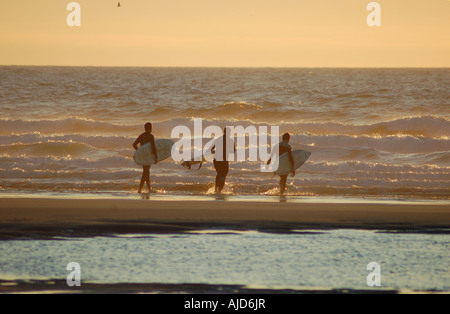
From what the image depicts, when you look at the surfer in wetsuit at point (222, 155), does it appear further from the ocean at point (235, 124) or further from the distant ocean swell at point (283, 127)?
the distant ocean swell at point (283, 127)

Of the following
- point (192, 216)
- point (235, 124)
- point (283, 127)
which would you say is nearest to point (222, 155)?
point (192, 216)

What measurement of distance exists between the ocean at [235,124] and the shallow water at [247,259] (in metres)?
6.17

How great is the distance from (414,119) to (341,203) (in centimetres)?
2178

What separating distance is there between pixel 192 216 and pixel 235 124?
81.3 ft

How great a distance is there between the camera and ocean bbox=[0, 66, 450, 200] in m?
18.7

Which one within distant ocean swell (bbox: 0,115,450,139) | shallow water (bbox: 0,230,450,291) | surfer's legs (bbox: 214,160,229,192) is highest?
distant ocean swell (bbox: 0,115,450,139)

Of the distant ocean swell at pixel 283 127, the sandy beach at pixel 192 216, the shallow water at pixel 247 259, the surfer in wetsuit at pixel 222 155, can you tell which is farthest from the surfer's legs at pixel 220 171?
the distant ocean swell at pixel 283 127

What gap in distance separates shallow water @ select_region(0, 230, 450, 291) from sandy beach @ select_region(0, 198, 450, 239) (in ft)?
2.22

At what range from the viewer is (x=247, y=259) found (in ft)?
30.3

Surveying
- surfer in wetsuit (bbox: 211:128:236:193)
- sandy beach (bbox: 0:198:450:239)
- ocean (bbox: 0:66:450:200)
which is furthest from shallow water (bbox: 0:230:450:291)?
ocean (bbox: 0:66:450:200)

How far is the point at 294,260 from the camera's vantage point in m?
9.20

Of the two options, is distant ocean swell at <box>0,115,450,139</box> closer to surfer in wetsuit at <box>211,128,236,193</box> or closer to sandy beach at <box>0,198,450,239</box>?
surfer in wetsuit at <box>211,128,236,193</box>
